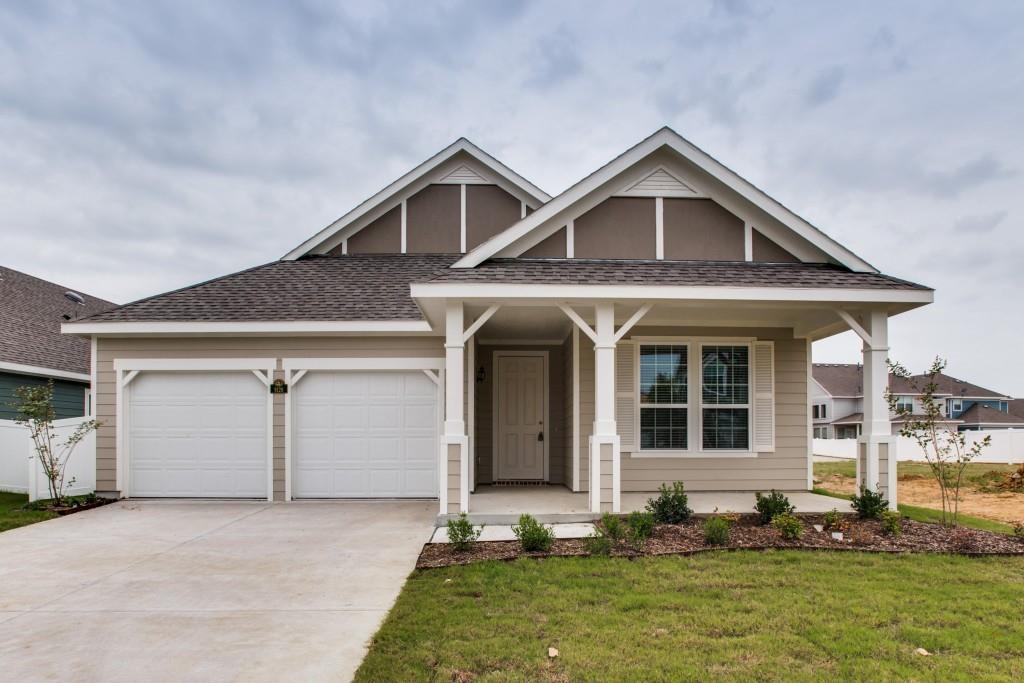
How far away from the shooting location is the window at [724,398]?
10133 mm

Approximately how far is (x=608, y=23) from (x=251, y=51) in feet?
21.5

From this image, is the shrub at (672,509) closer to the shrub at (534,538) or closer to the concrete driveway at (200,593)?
the shrub at (534,538)

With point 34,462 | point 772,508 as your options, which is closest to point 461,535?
point 772,508

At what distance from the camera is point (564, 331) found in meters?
10.9

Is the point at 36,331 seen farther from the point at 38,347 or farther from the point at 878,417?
the point at 878,417

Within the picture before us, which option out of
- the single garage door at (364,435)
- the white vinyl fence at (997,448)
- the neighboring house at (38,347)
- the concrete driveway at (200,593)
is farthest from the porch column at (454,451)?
the white vinyl fence at (997,448)

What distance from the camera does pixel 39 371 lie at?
47.8ft

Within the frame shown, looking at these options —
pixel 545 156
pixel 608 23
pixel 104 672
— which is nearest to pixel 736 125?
pixel 608 23

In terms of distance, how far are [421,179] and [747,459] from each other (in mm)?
7682

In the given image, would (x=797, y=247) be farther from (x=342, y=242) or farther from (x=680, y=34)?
(x=342, y=242)

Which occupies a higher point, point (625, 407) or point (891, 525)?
point (625, 407)

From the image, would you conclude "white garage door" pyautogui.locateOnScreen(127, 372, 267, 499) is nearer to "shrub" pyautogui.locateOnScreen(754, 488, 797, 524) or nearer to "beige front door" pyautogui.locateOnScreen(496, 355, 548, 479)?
"beige front door" pyautogui.locateOnScreen(496, 355, 548, 479)

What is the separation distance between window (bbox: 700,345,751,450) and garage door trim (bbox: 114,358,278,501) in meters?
6.59

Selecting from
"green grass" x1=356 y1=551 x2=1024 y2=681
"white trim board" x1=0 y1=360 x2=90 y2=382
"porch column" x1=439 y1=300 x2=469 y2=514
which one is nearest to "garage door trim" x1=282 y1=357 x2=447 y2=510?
"porch column" x1=439 y1=300 x2=469 y2=514
